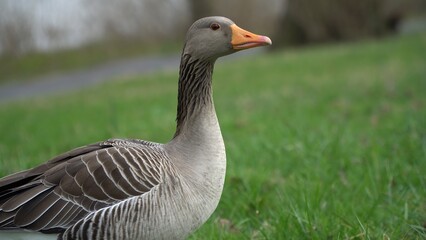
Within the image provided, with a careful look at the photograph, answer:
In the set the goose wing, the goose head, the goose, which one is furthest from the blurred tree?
→ the goose wing

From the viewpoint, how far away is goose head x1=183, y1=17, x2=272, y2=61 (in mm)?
2941

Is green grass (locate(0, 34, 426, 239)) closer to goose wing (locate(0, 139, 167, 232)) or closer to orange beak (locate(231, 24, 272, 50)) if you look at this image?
goose wing (locate(0, 139, 167, 232))

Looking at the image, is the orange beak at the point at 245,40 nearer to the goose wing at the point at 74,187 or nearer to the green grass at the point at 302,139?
the goose wing at the point at 74,187

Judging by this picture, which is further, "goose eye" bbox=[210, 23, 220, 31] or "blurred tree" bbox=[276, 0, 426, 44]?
"blurred tree" bbox=[276, 0, 426, 44]

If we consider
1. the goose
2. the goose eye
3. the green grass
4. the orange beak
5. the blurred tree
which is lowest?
the blurred tree

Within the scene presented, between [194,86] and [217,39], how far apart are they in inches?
12.7

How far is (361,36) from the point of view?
66.2ft

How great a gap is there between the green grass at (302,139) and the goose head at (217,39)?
1.11 meters

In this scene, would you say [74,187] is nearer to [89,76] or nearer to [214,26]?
[214,26]

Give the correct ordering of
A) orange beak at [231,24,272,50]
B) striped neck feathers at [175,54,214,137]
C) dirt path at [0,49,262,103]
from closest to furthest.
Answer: orange beak at [231,24,272,50]
striped neck feathers at [175,54,214,137]
dirt path at [0,49,262,103]

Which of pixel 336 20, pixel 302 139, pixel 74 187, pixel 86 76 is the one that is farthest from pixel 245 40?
pixel 86 76

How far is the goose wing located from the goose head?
0.70 m

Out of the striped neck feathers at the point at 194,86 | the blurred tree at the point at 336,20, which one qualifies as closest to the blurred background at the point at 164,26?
the blurred tree at the point at 336,20

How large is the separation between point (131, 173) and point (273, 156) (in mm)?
2627
